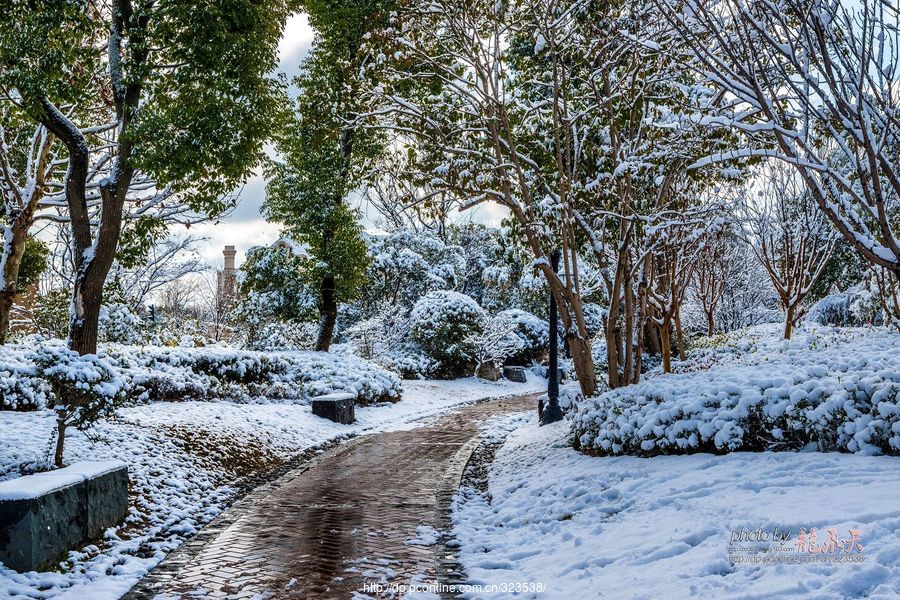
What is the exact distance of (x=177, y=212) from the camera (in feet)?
44.3

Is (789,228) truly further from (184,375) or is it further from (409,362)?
(184,375)

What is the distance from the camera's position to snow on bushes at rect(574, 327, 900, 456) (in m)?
5.61

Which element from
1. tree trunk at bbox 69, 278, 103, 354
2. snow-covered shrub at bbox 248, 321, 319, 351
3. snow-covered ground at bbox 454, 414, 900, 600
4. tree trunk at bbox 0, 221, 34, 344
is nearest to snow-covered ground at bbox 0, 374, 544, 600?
tree trunk at bbox 69, 278, 103, 354

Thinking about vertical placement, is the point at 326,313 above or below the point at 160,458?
above

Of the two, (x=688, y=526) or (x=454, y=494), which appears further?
(x=454, y=494)

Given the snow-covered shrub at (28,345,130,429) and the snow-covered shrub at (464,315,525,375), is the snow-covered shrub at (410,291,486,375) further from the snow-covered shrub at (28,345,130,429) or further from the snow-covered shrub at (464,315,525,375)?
the snow-covered shrub at (28,345,130,429)

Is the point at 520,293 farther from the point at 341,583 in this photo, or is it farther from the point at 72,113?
the point at 341,583

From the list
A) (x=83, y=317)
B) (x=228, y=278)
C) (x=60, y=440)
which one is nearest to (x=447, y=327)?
(x=83, y=317)

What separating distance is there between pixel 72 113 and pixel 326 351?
10095 mm

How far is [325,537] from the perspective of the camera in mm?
6125

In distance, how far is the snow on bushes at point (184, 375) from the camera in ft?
22.5

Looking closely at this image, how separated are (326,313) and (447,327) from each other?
18.9ft

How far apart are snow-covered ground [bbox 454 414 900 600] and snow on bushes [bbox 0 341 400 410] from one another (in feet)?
15.1

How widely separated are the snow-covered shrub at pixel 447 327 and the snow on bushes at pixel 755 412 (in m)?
15.8
